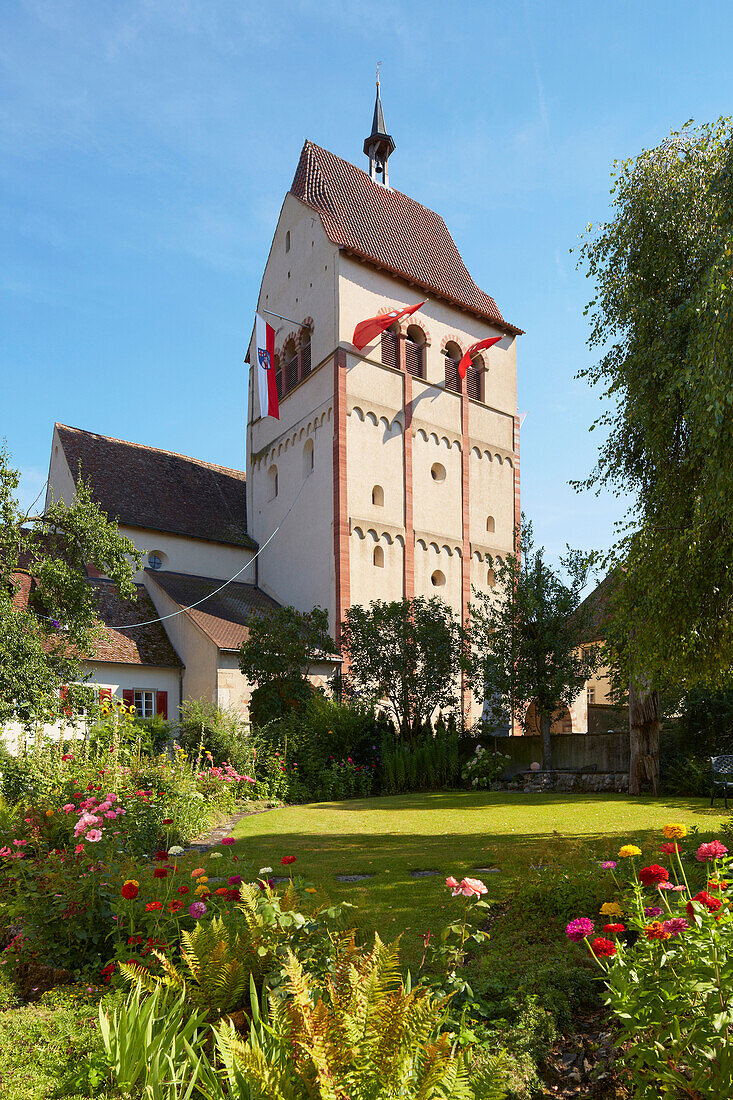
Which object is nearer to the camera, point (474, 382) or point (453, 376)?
point (453, 376)

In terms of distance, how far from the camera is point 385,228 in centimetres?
3042

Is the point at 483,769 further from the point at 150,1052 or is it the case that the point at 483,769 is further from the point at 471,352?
the point at 471,352

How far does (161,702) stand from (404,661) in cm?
768

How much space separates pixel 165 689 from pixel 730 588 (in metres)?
17.9

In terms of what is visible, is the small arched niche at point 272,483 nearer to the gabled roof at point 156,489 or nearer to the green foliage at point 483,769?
the gabled roof at point 156,489

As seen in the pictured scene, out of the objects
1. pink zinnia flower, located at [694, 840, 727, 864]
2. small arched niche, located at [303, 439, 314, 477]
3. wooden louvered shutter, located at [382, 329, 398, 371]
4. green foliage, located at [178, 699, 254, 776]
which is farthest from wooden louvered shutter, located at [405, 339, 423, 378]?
pink zinnia flower, located at [694, 840, 727, 864]

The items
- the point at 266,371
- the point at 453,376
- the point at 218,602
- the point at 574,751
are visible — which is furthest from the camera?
the point at 453,376

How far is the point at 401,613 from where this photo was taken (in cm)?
2050

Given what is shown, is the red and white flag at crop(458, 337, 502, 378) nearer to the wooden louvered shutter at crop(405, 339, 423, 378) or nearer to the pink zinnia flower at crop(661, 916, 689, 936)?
the wooden louvered shutter at crop(405, 339, 423, 378)

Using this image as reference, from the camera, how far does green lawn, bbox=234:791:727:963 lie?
5703 millimetres

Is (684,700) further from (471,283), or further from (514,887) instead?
(471,283)

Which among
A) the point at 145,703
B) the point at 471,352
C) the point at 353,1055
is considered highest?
the point at 471,352

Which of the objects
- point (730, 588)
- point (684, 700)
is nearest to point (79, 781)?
point (730, 588)

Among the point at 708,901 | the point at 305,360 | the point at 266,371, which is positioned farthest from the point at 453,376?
the point at 708,901
